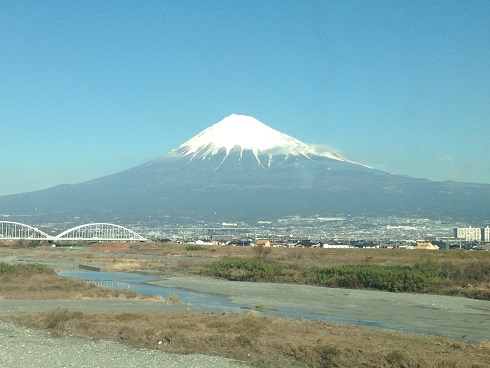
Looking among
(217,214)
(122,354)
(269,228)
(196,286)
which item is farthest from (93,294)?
(217,214)

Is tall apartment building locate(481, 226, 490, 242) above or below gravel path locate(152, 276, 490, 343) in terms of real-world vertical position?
above

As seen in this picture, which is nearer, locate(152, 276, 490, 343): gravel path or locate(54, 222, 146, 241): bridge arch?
locate(152, 276, 490, 343): gravel path

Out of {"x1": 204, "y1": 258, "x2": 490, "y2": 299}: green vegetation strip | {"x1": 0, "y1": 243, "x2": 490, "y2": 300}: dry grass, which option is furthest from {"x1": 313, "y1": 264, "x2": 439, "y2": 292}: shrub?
{"x1": 0, "y1": 243, "x2": 490, "y2": 300}: dry grass

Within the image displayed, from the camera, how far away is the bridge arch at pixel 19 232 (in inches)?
4736

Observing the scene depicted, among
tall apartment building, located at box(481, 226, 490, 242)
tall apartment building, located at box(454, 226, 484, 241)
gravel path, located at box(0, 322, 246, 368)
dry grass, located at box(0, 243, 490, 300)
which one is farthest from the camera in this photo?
tall apartment building, located at box(454, 226, 484, 241)

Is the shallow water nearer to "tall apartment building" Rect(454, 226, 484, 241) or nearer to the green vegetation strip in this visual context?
the green vegetation strip

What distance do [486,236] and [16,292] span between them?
91735 millimetres

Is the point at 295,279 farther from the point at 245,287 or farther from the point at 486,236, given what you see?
the point at 486,236

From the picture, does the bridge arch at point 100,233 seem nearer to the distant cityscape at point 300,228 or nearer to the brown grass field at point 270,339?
the distant cityscape at point 300,228

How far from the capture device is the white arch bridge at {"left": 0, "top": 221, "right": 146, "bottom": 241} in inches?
4670

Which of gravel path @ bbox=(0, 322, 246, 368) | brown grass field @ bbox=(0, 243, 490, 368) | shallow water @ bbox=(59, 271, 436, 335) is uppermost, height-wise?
brown grass field @ bbox=(0, 243, 490, 368)

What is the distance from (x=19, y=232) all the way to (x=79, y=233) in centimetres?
1036

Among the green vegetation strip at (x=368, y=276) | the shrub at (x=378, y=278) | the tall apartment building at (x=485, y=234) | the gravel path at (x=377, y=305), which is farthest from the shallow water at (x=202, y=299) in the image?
the tall apartment building at (x=485, y=234)

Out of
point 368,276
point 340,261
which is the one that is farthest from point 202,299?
point 340,261
